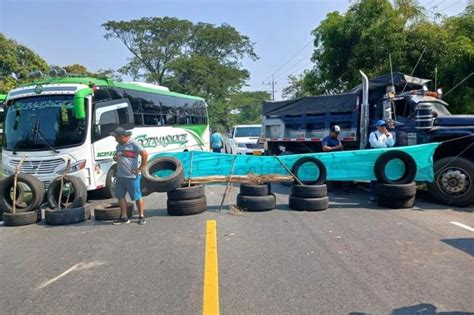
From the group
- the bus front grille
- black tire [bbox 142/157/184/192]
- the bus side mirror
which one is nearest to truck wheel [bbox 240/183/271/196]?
black tire [bbox 142/157/184/192]

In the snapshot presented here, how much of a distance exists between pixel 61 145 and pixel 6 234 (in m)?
2.83

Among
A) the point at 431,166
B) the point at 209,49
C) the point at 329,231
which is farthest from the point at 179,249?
the point at 209,49

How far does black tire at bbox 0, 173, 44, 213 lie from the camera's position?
8664 millimetres

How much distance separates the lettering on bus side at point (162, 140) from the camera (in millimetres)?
13766

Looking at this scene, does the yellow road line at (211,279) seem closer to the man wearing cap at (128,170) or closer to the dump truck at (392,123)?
the man wearing cap at (128,170)

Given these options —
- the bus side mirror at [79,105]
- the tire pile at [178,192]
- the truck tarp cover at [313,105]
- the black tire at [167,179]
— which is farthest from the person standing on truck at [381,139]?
the bus side mirror at [79,105]

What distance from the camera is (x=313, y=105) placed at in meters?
13.2

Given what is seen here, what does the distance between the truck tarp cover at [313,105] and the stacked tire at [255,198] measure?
15.3 feet

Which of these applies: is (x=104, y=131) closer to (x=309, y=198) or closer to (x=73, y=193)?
(x=73, y=193)

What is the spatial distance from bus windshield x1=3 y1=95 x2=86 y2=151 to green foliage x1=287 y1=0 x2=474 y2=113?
1204 centimetres

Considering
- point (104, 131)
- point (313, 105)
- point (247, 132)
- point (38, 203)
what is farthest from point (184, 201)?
point (247, 132)

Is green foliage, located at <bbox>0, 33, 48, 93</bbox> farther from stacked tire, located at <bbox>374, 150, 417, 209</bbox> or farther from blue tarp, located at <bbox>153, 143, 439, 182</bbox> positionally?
stacked tire, located at <bbox>374, 150, 417, 209</bbox>

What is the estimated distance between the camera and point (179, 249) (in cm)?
626

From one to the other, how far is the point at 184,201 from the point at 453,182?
5654 millimetres
